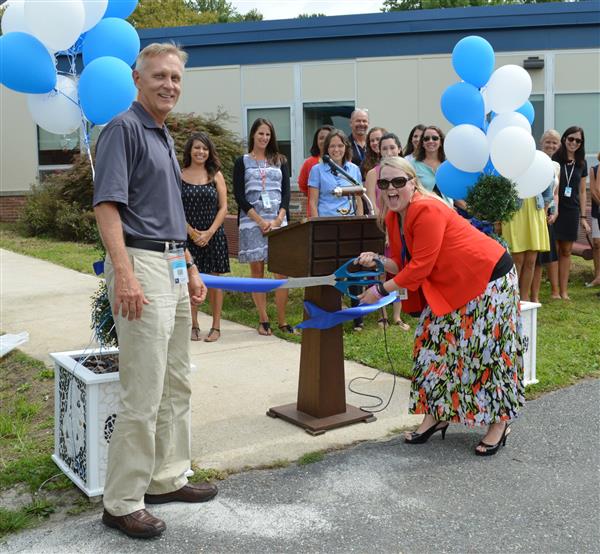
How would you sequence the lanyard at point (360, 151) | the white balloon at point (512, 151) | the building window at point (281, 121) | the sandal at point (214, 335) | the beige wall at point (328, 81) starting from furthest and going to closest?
the building window at point (281, 121), the beige wall at point (328, 81), the lanyard at point (360, 151), the sandal at point (214, 335), the white balloon at point (512, 151)

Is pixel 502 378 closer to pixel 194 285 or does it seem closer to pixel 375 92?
pixel 194 285

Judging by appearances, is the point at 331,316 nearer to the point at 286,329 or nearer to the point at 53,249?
the point at 286,329

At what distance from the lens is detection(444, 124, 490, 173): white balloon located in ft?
17.7

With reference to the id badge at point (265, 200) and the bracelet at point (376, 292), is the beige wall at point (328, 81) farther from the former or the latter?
the bracelet at point (376, 292)

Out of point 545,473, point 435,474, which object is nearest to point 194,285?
point 435,474

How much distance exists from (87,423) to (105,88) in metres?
1.81

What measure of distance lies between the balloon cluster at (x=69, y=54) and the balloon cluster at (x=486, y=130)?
7.94ft

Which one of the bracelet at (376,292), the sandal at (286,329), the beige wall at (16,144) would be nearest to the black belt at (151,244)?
the bracelet at (376,292)

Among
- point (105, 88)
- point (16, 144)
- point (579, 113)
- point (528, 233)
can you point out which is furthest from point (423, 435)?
point (16, 144)

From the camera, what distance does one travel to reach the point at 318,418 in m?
4.94

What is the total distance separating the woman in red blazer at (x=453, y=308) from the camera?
429 centimetres

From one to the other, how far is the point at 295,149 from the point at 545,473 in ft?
41.6

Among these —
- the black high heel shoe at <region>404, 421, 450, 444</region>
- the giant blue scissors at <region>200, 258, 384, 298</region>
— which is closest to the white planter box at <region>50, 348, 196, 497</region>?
the giant blue scissors at <region>200, 258, 384, 298</region>

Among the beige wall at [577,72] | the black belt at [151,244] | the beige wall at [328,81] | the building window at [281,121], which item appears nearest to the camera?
the black belt at [151,244]
